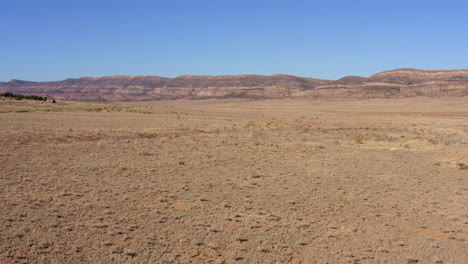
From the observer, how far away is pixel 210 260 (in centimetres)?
725

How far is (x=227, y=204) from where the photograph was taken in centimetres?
1084

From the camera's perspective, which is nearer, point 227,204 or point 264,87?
point 227,204

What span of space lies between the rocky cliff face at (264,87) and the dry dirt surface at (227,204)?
9957cm

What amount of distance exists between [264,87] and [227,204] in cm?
14683

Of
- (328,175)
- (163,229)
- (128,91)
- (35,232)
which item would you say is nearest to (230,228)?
(163,229)

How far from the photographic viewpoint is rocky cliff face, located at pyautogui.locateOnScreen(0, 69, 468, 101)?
119062 mm

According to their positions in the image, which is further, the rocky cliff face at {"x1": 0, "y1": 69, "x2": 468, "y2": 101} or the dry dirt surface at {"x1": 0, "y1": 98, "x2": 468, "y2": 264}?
the rocky cliff face at {"x1": 0, "y1": 69, "x2": 468, "y2": 101}

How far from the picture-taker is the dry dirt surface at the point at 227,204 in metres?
7.65

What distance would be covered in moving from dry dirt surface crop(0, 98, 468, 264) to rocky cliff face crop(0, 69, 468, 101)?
9957 cm

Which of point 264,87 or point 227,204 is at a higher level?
point 264,87

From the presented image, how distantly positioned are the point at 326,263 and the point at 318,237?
1238 millimetres

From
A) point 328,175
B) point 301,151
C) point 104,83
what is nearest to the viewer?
point 328,175

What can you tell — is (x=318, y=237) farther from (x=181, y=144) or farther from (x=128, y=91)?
(x=128, y=91)

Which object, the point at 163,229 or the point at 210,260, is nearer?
the point at 210,260
